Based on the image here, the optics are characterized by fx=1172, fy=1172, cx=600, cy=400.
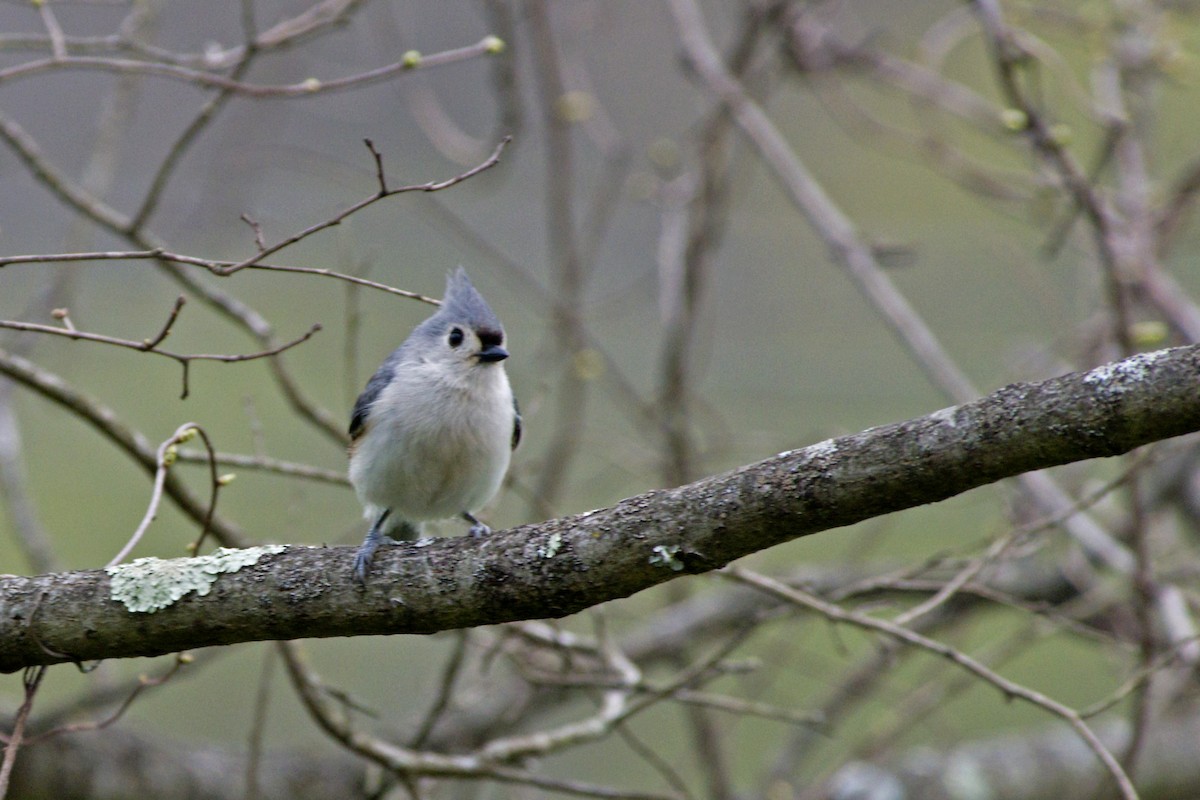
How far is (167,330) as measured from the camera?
1.84 m

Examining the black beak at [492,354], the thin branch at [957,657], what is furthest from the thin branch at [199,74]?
the thin branch at [957,657]

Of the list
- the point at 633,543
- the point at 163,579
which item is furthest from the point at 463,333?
the point at 633,543

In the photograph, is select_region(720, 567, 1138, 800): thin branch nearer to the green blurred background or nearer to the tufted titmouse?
the tufted titmouse

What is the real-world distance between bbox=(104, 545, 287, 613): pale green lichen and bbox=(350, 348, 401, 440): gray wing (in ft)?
2.85

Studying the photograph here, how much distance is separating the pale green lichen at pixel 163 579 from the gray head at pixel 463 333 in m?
0.89

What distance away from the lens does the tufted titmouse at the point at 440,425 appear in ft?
8.46

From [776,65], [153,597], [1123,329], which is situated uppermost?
[776,65]

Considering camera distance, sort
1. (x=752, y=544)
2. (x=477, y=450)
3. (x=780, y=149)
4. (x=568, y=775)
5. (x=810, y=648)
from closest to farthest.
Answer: (x=752, y=544)
(x=477, y=450)
(x=780, y=149)
(x=568, y=775)
(x=810, y=648)

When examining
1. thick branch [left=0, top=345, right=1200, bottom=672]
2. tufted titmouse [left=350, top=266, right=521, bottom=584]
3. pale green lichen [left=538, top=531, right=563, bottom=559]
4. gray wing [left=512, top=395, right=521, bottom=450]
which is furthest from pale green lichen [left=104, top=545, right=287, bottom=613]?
gray wing [left=512, top=395, right=521, bottom=450]

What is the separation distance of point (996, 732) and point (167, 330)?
4.90 metres

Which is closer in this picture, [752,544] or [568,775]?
[752,544]

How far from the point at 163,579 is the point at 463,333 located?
1.02 m

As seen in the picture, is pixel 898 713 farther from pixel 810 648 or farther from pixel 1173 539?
pixel 810 648

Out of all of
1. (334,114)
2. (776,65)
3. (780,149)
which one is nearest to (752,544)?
(780,149)
